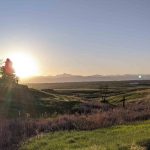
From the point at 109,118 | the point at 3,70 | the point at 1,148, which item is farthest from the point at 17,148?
the point at 3,70

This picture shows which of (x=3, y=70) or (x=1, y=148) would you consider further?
(x=3, y=70)

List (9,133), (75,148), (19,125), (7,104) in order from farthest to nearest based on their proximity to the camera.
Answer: (7,104) → (19,125) → (9,133) → (75,148)

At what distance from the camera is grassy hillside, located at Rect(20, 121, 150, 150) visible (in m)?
20.4

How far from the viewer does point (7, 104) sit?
59.0 meters

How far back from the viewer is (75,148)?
→ 20.8 metres

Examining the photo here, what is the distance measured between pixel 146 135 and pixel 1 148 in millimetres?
8250

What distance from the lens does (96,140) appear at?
2269 centimetres

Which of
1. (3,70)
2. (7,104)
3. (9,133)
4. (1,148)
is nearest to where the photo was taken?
(1,148)

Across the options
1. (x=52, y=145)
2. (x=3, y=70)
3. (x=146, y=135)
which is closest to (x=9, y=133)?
(x=52, y=145)

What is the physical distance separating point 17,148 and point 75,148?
3.41m

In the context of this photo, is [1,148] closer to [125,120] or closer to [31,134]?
A: [31,134]

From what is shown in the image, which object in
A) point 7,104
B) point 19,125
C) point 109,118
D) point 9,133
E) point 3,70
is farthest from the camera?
point 3,70

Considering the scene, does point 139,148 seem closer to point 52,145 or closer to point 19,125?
point 52,145

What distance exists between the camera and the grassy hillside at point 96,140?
20.4 meters
